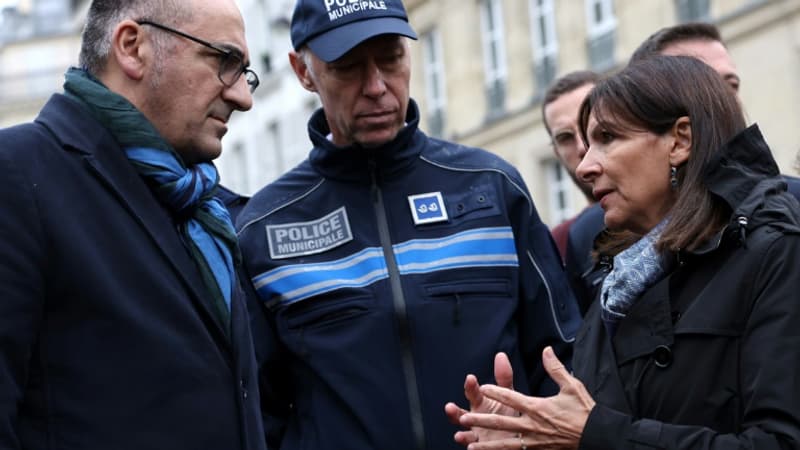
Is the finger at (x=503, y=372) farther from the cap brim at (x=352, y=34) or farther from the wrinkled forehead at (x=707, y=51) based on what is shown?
the wrinkled forehead at (x=707, y=51)

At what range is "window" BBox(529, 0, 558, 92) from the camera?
24094 millimetres

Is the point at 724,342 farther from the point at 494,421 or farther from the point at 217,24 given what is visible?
the point at 217,24

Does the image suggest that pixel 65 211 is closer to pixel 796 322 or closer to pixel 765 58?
pixel 796 322

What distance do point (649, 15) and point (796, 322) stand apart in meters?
17.8

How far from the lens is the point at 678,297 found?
3641 millimetres

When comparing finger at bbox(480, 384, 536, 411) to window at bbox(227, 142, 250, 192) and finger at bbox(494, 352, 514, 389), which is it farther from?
window at bbox(227, 142, 250, 192)

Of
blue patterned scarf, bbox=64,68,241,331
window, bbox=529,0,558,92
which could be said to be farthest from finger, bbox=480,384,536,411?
window, bbox=529,0,558,92

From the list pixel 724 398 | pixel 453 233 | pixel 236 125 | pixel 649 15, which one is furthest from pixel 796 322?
pixel 236 125

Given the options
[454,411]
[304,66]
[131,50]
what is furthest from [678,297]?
[304,66]

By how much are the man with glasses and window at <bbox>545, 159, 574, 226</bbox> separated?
67.6 feet

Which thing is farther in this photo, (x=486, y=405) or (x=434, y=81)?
(x=434, y=81)

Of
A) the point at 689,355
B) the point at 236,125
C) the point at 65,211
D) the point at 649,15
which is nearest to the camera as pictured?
the point at 65,211

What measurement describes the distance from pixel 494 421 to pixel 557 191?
2117cm

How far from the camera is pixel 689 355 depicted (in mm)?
3525
